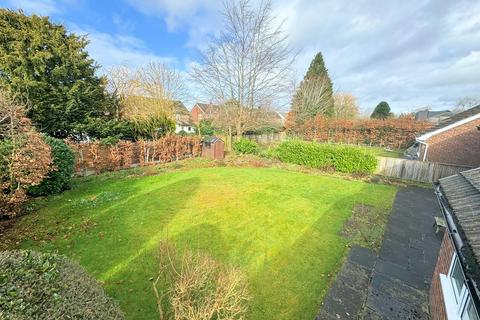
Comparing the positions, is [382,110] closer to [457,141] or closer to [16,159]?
[457,141]

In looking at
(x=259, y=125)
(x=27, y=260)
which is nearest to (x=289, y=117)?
(x=259, y=125)

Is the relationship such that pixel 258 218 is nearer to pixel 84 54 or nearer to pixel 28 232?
pixel 28 232

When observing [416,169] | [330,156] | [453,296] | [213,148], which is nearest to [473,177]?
[453,296]

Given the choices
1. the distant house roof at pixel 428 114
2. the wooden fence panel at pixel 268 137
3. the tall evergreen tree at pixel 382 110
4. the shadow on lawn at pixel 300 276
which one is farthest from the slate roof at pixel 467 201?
the distant house roof at pixel 428 114

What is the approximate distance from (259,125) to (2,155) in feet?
55.3

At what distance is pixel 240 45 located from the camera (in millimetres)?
18094

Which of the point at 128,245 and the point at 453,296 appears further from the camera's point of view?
the point at 128,245

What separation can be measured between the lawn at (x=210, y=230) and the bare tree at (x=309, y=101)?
76.1 ft

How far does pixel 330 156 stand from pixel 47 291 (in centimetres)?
1451

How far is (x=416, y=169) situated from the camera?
40.5ft

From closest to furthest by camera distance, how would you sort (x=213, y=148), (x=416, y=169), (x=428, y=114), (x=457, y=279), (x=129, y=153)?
(x=457, y=279) < (x=416, y=169) < (x=129, y=153) < (x=213, y=148) < (x=428, y=114)

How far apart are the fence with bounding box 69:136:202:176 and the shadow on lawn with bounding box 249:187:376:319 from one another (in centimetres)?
1039

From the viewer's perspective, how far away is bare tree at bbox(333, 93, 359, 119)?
44.1 metres

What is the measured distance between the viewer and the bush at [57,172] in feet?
25.4
